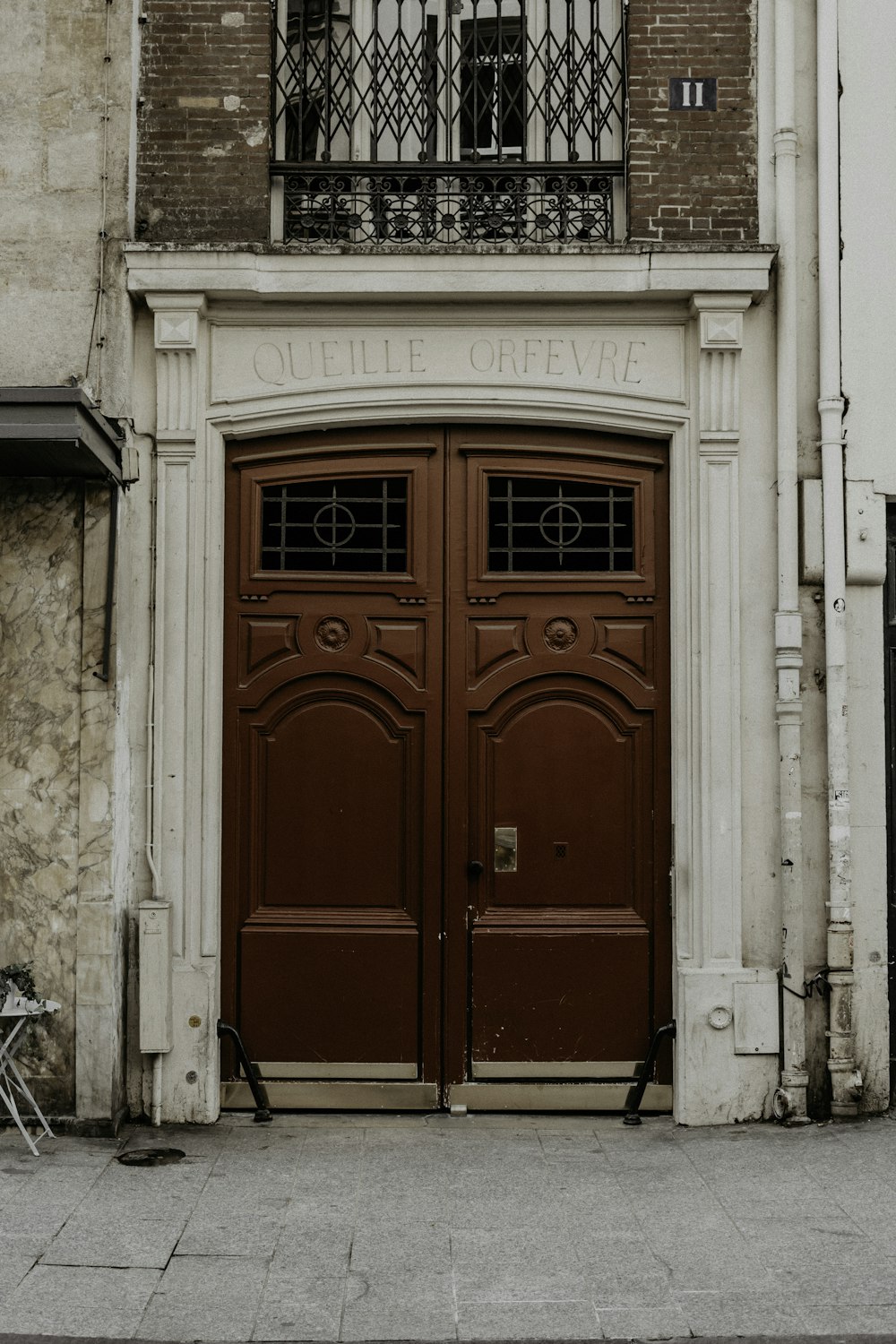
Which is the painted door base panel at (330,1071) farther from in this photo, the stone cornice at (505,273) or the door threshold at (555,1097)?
the stone cornice at (505,273)

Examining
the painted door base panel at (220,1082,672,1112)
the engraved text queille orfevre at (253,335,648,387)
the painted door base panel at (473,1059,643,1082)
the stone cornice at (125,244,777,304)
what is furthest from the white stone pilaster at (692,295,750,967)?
the painted door base panel at (220,1082,672,1112)

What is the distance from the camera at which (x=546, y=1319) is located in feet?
14.9

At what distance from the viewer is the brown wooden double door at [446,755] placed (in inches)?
276

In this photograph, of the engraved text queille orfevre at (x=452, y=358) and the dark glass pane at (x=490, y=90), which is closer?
the engraved text queille orfevre at (x=452, y=358)

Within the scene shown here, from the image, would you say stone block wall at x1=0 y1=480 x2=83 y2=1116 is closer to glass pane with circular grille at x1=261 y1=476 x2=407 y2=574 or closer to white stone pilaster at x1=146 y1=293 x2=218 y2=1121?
white stone pilaster at x1=146 y1=293 x2=218 y2=1121

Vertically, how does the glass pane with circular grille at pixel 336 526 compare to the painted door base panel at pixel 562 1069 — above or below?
above

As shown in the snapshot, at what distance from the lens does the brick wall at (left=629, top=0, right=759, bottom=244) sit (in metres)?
7.00

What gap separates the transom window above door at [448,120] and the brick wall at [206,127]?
20cm

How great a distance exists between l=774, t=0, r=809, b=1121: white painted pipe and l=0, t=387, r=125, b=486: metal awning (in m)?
3.49

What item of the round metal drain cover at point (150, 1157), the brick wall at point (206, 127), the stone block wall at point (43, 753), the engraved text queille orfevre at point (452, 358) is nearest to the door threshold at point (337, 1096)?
the round metal drain cover at point (150, 1157)

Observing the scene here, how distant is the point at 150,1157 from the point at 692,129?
590 cm

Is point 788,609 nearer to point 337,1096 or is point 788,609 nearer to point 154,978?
point 337,1096

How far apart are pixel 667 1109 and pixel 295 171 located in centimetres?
541

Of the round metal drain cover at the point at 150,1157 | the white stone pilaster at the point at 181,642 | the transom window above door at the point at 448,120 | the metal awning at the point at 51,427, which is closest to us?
the metal awning at the point at 51,427
